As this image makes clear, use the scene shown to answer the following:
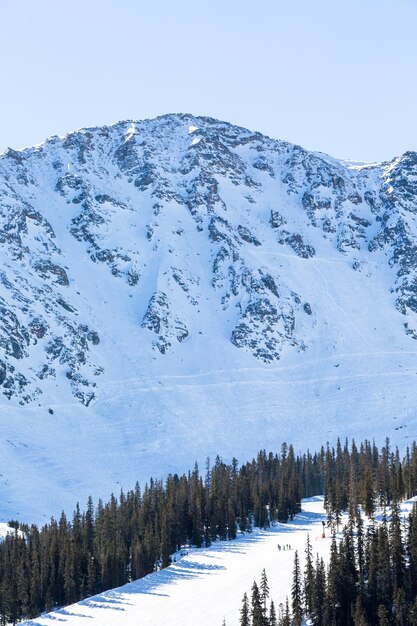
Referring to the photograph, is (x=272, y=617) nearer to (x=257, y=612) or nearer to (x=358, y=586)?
(x=257, y=612)

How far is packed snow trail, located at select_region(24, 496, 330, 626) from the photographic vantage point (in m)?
104

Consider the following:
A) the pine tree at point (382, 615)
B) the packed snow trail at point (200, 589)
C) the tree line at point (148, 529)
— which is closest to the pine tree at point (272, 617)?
the packed snow trail at point (200, 589)

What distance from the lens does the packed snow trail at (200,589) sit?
4092 inches

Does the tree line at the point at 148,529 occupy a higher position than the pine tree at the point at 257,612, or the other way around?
the tree line at the point at 148,529

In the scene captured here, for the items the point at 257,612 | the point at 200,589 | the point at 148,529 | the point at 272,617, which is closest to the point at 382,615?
the point at 272,617

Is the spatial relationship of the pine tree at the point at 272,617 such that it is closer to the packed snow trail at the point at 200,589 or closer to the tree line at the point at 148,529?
the packed snow trail at the point at 200,589

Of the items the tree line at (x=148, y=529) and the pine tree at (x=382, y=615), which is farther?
the tree line at (x=148, y=529)

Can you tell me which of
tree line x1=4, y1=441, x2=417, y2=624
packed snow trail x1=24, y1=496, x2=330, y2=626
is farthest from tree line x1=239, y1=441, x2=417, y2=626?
tree line x1=4, y1=441, x2=417, y2=624

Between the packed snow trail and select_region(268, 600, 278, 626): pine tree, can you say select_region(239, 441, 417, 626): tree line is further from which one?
the packed snow trail

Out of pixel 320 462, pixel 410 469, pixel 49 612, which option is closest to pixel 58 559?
pixel 49 612

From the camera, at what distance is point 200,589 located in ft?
370

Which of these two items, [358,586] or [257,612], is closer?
[257,612]

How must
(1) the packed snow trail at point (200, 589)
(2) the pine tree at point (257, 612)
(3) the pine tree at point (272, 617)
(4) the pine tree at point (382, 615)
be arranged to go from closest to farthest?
(4) the pine tree at point (382, 615)
(2) the pine tree at point (257, 612)
(3) the pine tree at point (272, 617)
(1) the packed snow trail at point (200, 589)

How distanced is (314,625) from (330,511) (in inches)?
1363
